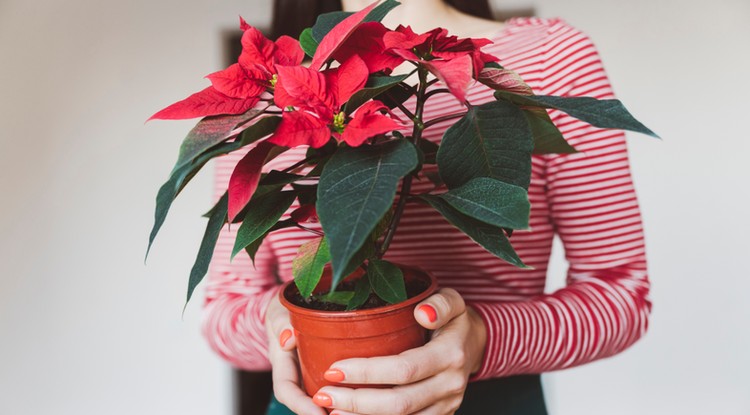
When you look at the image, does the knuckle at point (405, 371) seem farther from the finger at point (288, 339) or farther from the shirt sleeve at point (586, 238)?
the shirt sleeve at point (586, 238)

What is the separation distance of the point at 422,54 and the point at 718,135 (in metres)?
1.81

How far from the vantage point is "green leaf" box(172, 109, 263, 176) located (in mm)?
347

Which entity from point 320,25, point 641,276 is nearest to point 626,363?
point 641,276

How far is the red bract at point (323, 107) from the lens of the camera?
356 millimetres

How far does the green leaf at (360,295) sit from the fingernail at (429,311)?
46mm

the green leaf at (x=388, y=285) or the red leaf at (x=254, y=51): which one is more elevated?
the red leaf at (x=254, y=51)

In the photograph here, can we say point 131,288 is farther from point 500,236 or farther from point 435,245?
point 500,236

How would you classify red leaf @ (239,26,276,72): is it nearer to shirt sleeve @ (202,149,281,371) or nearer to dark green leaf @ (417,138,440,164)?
dark green leaf @ (417,138,440,164)

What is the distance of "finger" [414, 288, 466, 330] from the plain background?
60.3 inches

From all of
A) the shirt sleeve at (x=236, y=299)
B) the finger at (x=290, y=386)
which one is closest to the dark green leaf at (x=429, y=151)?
the finger at (x=290, y=386)

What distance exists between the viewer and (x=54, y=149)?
1759 millimetres

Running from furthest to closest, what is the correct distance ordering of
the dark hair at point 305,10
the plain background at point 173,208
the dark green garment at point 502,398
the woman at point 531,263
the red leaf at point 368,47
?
1. the plain background at point 173,208
2. the dark hair at point 305,10
3. the dark green garment at point 502,398
4. the woman at point 531,263
5. the red leaf at point 368,47

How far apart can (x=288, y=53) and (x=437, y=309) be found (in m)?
0.25

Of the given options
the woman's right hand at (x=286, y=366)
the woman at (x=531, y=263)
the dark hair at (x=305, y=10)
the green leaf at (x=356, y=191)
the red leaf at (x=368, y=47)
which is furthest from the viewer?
the dark hair at (x=305, y=10)
